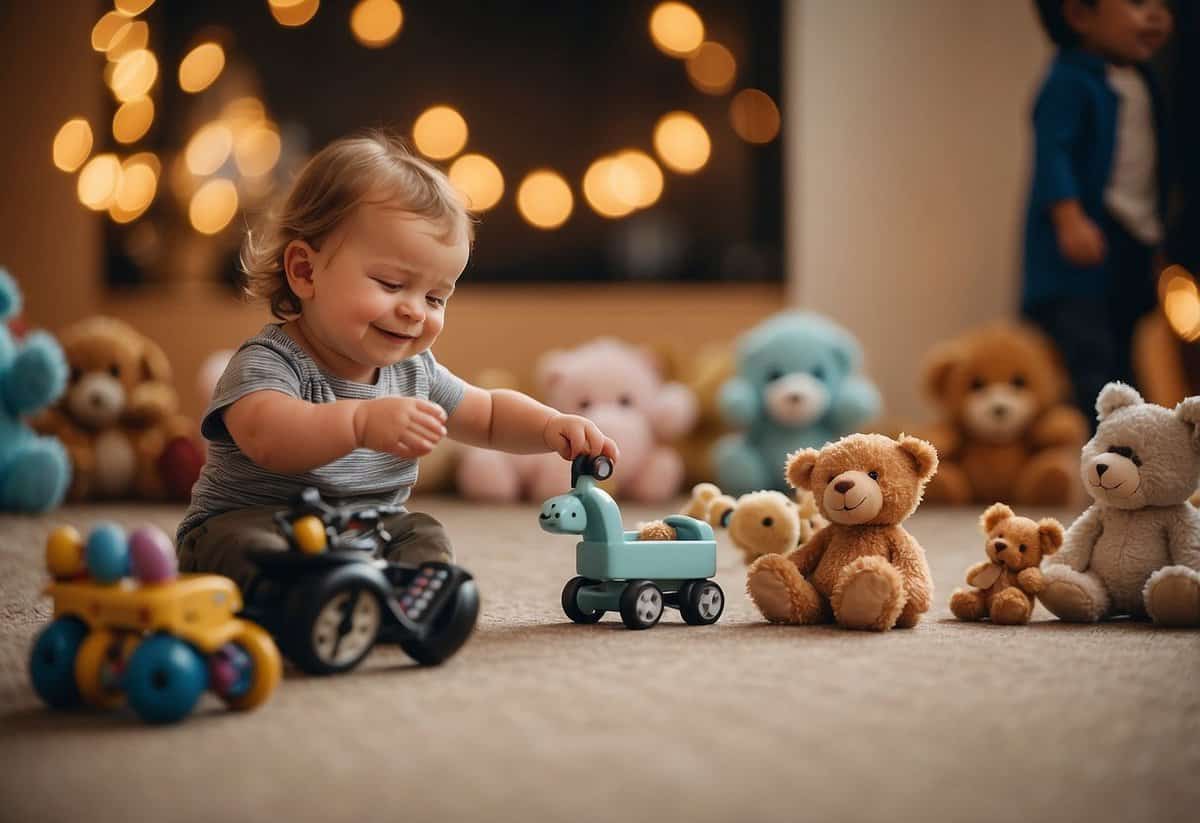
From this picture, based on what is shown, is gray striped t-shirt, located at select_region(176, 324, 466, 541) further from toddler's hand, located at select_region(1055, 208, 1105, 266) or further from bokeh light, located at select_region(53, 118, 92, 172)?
bokeh light, located at select_region(53, 118, 92, 172)

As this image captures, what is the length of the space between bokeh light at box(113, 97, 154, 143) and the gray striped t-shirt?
6.70ft

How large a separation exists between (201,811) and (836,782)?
0.32 meters

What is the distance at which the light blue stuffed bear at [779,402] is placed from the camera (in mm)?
2273

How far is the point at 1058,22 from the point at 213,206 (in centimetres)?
190

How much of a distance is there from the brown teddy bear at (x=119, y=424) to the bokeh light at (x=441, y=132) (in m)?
0.94

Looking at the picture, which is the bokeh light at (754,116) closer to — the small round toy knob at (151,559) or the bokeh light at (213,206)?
the bokeh light at (213,206)

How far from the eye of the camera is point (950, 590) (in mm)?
1377

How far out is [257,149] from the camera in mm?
3049

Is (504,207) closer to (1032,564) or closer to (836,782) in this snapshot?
(1032,564)

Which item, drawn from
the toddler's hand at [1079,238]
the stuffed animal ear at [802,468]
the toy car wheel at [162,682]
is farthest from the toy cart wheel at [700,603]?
the toddler's hand at [1079,238]

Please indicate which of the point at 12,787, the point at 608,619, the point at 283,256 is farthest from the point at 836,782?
the point at 283,256

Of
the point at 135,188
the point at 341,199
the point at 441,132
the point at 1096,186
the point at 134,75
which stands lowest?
the point at 341,199

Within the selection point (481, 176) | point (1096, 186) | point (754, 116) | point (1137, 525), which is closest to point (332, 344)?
point (1137, 525)

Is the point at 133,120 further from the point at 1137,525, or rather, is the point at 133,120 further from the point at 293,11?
the point at 1137,525
